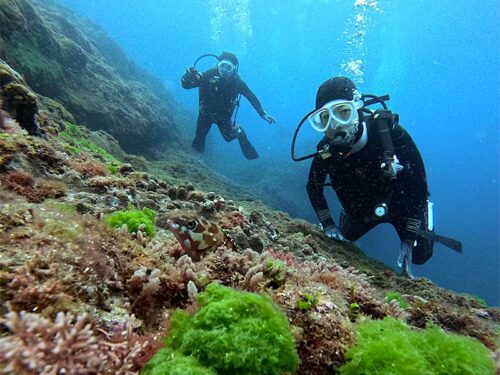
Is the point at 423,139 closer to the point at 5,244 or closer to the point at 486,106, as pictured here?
the point at 486,106

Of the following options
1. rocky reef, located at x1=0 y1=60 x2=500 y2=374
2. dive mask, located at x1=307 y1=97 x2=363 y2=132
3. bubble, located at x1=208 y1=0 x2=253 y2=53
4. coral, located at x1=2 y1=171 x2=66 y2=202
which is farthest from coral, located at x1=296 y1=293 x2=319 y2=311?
bubble, located at x1=208 y1=0 x2=253 y2=53

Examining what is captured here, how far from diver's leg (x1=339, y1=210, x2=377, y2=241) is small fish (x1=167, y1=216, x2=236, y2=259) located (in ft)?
16.1

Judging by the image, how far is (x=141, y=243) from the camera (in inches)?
115

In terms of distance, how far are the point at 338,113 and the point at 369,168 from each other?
1386 mm

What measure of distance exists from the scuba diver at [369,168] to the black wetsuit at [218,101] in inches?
289

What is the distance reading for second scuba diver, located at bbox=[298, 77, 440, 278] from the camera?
236 inches

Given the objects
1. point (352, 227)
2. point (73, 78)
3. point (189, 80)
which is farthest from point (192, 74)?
point (352, 227)

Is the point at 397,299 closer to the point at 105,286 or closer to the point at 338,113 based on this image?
the point at 105,286

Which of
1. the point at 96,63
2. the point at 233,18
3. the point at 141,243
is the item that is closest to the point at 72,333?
the point at 141,243

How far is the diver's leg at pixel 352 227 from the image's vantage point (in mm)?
6923

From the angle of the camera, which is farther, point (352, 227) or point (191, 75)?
point (191, 75)

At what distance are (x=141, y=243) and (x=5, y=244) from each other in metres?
1.17

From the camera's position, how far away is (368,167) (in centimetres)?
632

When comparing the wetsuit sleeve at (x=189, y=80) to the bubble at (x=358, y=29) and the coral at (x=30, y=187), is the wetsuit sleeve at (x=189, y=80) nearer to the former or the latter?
the coral at (x=30, y=187)
